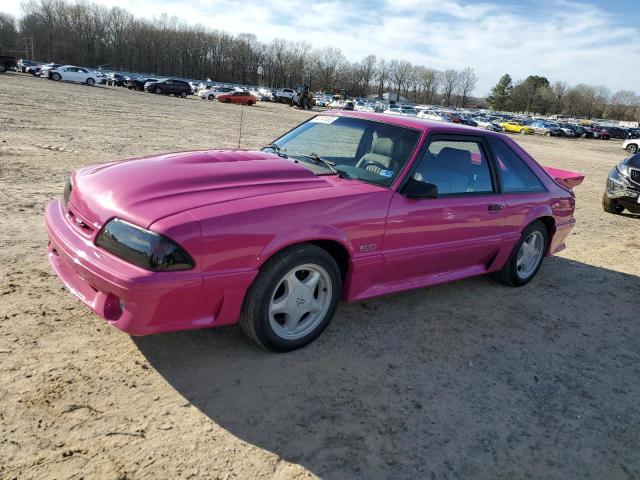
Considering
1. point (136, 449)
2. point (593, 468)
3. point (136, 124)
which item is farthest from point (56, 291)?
point (136, 124)

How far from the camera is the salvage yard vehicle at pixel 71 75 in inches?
1761

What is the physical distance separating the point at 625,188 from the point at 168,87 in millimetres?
44914

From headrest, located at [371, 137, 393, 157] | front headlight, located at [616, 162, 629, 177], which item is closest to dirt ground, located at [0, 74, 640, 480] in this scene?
headrest, located at [371, 137, 393, 157]

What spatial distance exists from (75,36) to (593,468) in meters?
138

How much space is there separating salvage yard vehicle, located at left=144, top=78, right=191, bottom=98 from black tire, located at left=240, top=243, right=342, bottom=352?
48019 millimetres

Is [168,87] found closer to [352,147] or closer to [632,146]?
[632,146]

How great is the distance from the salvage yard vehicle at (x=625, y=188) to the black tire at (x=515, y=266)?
4846 millimetres

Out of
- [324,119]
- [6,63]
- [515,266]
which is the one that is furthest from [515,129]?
[324,119]

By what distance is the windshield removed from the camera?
3672 millimetres

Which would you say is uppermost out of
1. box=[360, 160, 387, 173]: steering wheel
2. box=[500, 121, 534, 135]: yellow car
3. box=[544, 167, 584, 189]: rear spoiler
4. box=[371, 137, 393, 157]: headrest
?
box=[371, 137, 393, 157]: headrest

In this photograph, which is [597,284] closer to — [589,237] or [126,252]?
[589,237]

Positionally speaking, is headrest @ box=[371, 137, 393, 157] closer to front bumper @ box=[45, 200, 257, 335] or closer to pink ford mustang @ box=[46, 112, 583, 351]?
pink ford mustang @ box=[46, 112, 583, 351]

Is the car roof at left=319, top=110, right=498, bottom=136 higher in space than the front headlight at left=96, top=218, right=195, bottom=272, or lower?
higher

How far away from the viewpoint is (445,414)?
2.78 meters
